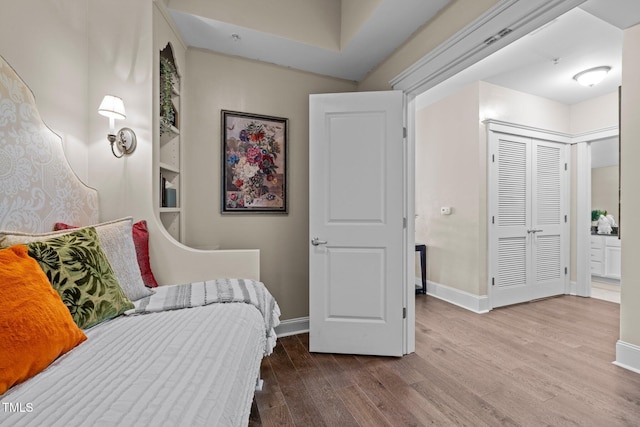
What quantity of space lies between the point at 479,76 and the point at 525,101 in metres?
0.94

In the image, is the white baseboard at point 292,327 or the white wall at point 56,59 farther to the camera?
the white baseboard at point 292,327

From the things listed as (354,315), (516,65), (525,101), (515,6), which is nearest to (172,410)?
(354,315)

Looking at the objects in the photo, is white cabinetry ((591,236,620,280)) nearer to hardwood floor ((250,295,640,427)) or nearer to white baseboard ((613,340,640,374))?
hardwood floor ((250,295,640,427))

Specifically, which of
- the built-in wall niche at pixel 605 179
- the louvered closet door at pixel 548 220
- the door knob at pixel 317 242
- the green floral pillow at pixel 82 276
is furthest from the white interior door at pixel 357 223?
the built-in wall niche at pixel 605 179

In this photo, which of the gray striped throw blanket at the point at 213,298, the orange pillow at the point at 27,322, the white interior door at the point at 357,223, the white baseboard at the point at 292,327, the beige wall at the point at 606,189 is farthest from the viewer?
the beige wall at the point at 606,189

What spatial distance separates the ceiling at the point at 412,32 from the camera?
6.16 ft

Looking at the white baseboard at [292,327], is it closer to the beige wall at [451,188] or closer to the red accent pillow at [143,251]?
the red accent pillow at [143,251]

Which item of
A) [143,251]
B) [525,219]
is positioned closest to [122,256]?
[143,251]

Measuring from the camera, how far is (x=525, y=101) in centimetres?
358

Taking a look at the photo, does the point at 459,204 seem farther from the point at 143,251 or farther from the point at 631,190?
the point at 143,251

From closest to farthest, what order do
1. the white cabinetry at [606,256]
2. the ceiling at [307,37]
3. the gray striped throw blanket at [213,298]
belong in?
1. the gray striped throw blanket at [213,298]
2. the ceiling at [307,37]
3. the white cabinetry at [606,256]

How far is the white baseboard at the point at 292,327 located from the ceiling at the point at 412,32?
2313mm

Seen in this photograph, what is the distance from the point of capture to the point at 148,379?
A: 0.74 meters

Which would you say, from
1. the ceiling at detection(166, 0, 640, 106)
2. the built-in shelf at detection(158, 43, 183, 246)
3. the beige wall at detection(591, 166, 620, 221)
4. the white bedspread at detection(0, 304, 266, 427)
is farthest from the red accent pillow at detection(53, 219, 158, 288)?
the beige wall at detection(591, 166, 620, 221)
